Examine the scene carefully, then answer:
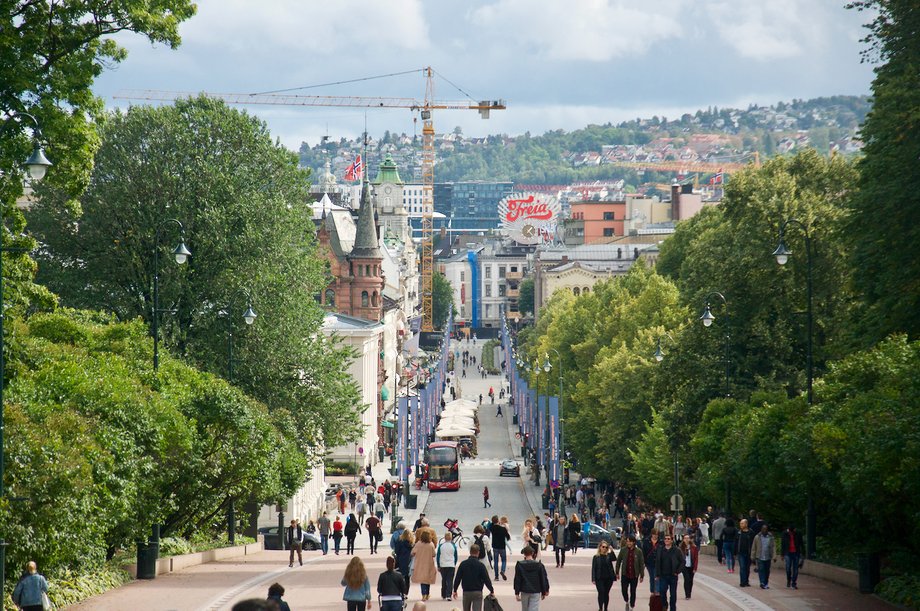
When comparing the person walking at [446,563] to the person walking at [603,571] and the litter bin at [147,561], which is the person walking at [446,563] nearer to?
the person walking at [603,571]

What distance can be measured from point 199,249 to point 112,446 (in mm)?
22339

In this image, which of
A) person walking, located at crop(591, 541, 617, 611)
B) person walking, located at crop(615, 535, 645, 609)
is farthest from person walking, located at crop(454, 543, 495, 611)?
person walking, located at crop(615, 535, 645, 609)

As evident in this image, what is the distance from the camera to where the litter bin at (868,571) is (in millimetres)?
32906

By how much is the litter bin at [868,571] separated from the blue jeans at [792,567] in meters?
1.88

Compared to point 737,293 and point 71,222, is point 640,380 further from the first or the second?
point 71,222

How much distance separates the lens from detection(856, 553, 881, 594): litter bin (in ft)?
108

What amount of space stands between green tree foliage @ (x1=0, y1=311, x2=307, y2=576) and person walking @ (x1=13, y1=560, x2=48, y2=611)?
70.5 inches

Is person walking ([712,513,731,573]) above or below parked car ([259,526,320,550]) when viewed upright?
above

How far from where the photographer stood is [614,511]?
81.4 m

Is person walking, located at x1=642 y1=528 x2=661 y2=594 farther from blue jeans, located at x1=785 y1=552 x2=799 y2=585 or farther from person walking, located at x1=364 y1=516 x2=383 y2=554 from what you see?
person walking, located at x1=364 y1=516 x2=383 y2=554

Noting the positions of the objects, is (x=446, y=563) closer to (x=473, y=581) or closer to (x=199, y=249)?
(x=473, y=581)

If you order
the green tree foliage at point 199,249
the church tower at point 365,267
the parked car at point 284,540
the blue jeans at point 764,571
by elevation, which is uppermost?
the church tower at point 365,267

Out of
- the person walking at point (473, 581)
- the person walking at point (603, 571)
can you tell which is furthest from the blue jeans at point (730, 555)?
the person walking at point (473, 581)

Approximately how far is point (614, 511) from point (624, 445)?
3928 mm
